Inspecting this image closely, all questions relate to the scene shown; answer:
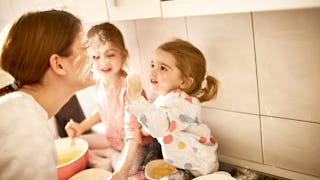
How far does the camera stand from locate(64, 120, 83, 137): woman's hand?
1.26 meters

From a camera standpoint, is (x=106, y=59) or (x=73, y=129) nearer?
(x=106, y=59)

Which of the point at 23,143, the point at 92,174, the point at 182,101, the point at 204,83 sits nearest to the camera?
the point at 23,143

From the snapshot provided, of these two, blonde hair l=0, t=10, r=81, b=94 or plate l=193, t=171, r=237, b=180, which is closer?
blonde hair l=0, t=10, r=81, b=94

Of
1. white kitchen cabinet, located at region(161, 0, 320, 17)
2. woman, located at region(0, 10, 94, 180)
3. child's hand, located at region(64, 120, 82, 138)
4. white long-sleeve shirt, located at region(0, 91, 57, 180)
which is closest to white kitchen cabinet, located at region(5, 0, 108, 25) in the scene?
woman, located at region(0, 10, 94, 180)

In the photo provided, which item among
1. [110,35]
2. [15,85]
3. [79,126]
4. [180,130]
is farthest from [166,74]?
[79,126]

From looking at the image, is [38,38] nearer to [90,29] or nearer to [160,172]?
[90,29]

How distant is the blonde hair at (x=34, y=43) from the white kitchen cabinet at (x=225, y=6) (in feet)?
0.80

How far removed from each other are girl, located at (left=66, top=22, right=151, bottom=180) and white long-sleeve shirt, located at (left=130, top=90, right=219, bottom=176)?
5.5 inches

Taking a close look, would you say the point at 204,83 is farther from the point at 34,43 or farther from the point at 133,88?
the point at 34,43

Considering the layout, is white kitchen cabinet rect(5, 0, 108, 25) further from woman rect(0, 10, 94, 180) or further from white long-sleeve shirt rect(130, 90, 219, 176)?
white long-sleeve shirt rect(130, 90, 219, 176)

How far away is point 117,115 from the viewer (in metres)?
1.19

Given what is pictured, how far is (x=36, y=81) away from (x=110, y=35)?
1.17 feet

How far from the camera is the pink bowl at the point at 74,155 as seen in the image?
1103mm

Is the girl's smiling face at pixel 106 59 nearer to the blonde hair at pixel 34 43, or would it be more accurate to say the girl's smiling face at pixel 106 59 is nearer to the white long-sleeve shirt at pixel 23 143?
the blonde hair at pixel 34 43
